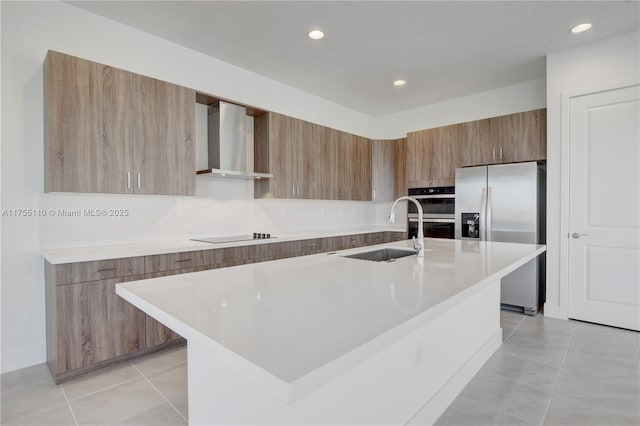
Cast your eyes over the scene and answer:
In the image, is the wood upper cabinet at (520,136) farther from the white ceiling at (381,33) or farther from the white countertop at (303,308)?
the white countertop at (303,308)

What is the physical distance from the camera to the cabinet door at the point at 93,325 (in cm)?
220

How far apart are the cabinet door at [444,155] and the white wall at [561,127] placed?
107 centimetres

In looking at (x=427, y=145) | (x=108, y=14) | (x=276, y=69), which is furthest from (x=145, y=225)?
(x=427, y=145)

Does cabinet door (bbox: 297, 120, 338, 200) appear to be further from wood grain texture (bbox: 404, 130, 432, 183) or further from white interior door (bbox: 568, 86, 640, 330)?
white interior door (bbox: 568, 86, 640, 330)

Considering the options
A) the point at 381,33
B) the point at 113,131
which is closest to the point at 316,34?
the point at 381,33

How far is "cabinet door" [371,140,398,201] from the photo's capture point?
527cm

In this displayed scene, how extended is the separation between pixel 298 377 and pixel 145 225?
2.90 metres

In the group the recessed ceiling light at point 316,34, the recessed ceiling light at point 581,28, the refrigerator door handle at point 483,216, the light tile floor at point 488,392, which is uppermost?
the recessed ceiling light at point 316,34

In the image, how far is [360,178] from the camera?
16.5ft

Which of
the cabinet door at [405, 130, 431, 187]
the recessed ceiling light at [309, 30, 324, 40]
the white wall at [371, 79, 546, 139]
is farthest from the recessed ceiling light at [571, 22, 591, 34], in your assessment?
the recessed ceiling light at [309, 30, 324, 40]

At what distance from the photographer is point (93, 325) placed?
232 centimetres

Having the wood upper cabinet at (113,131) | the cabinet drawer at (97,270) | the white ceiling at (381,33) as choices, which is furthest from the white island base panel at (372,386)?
the white ceiling at (381,33)

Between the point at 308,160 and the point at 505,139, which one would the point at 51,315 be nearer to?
the point at 308,160

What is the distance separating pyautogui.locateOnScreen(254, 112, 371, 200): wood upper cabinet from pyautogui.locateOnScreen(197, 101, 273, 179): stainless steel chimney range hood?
0.27 m
